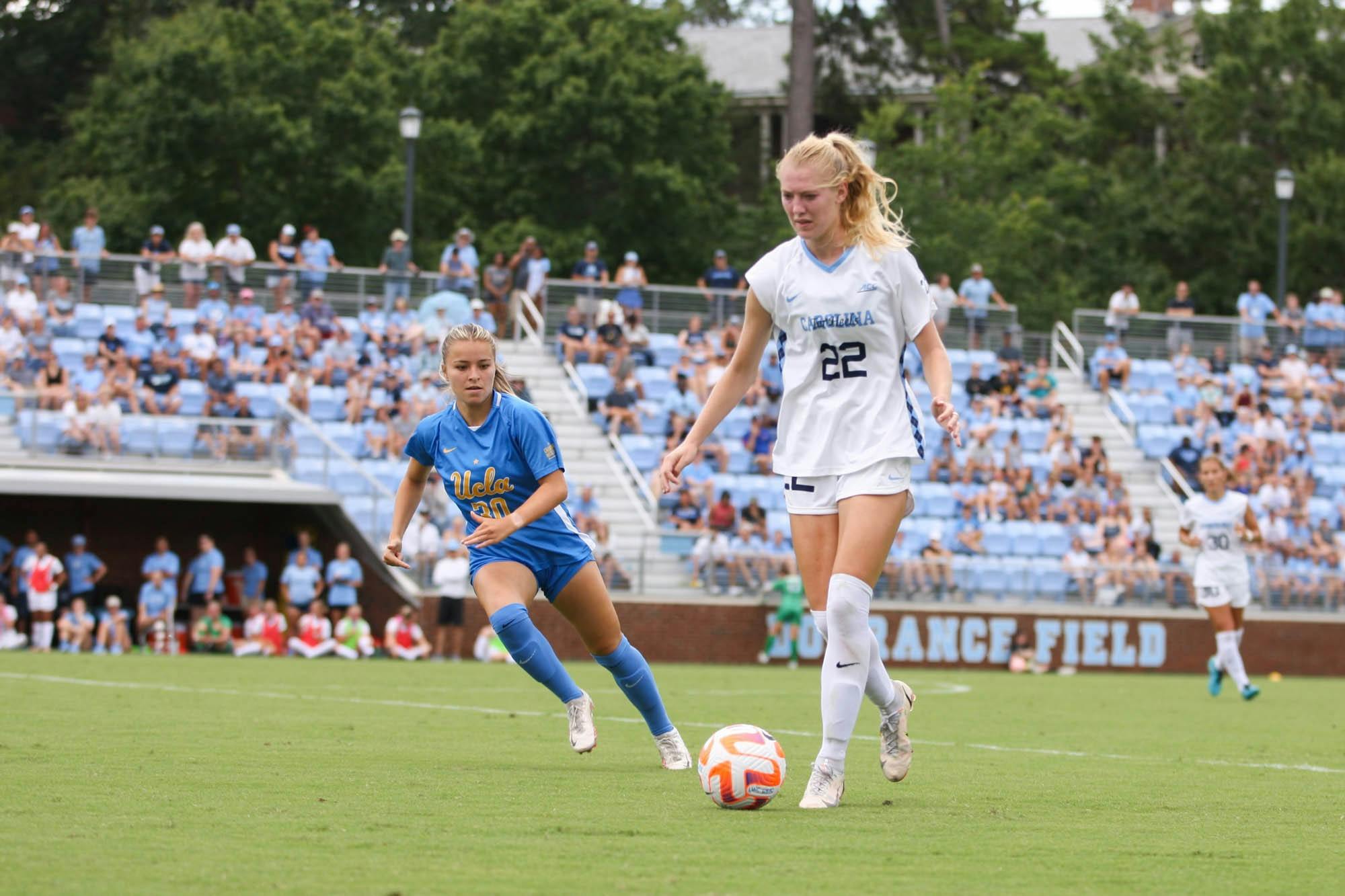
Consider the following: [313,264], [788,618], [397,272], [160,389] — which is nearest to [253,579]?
[160,389]

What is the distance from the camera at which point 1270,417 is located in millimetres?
29922

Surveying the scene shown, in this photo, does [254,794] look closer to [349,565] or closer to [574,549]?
[574,549]

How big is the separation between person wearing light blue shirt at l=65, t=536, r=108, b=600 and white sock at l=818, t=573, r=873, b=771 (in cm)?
1826

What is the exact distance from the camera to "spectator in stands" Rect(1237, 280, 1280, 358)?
107 ft

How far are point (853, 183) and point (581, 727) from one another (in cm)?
281

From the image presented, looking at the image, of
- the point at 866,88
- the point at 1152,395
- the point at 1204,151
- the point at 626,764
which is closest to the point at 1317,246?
the point at 1204,151

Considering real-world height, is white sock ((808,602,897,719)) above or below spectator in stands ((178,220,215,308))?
below

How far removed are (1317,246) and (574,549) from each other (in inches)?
1674

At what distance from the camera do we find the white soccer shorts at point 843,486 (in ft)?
22.4

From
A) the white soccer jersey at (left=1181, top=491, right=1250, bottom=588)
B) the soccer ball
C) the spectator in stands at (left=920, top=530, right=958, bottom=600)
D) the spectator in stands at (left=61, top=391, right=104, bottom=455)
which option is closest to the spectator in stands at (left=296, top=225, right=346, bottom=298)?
the spectator in stands at (left=61, top=391, right=104, bottom=455)

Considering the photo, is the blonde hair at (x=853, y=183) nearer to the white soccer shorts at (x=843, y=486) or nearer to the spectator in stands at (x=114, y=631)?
the white soccer shorts at (x=843, y=486)

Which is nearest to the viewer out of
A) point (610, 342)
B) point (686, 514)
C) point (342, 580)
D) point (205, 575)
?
point (342, 580)

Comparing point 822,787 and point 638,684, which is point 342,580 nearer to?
point 638,684

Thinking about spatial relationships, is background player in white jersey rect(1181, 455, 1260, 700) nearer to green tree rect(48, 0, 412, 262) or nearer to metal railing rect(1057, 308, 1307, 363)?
metal railing rect(1057, 308, 1307, 363)
